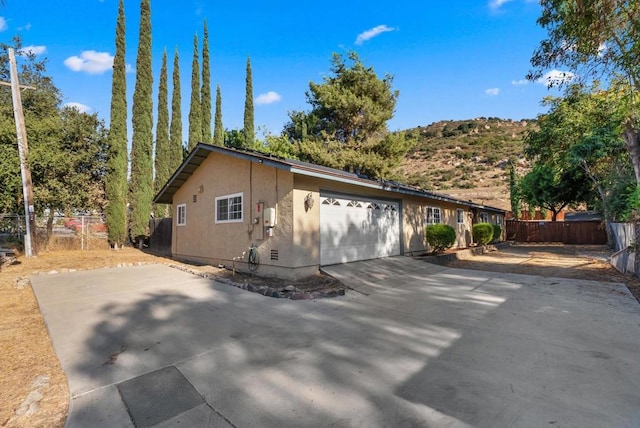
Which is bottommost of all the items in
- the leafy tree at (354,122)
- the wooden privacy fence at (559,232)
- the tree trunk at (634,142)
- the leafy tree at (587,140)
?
the wooden privacy fence at (559,232)

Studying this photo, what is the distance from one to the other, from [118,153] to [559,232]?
2879 centimetres

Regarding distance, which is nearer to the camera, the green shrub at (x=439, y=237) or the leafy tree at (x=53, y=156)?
the green shrub at (x=439, y=237)

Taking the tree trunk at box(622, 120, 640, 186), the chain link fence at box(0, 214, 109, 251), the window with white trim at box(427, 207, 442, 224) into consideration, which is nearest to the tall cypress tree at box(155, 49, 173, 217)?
the chain link fence at box(0, 214, 109, 251)

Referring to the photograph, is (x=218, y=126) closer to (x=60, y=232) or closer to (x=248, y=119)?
(x=248, y=119)

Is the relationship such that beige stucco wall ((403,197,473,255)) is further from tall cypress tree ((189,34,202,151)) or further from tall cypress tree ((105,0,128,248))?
tall cypress tree ((189,34,202,151))

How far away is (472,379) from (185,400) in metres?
2.66

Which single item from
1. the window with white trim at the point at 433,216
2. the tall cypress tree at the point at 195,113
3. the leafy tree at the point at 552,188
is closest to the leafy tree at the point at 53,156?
the tall cypress tree at the point at 195,113

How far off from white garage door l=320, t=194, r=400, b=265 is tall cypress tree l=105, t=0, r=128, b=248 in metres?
13.3

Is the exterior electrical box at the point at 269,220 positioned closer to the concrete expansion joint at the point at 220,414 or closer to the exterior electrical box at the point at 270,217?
the exterior electrical box at the point at 270,217

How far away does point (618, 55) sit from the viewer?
656 cm

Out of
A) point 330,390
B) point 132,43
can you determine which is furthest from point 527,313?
point 132,43

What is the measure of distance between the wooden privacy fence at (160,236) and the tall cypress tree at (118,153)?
1329 mm

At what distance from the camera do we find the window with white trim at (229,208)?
949 cm

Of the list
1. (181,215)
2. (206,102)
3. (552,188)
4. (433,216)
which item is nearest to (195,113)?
(206,102)
